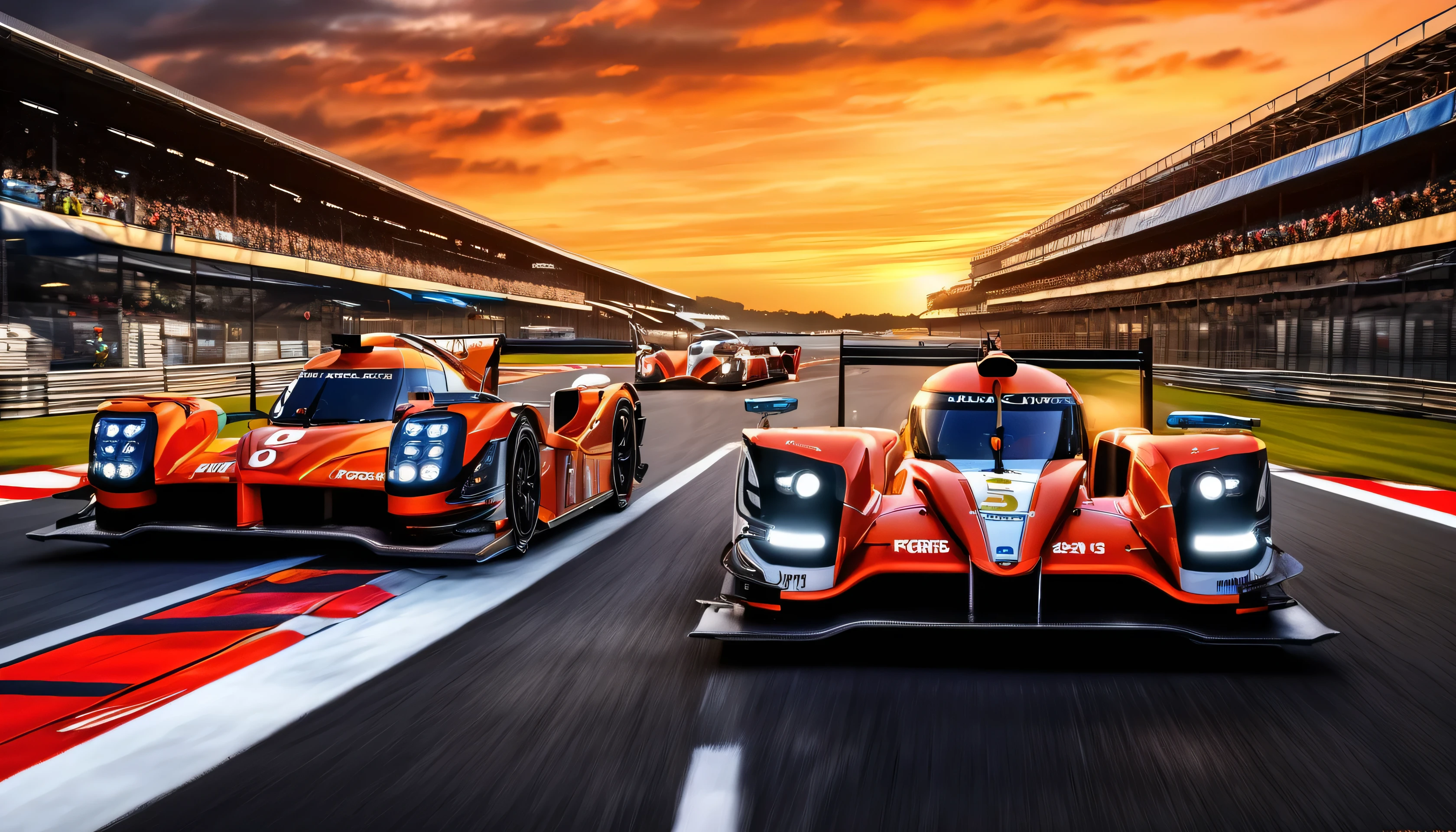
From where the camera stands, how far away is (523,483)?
20.6 ft

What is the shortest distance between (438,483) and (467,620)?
1.05m

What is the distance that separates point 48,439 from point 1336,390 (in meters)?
23.2

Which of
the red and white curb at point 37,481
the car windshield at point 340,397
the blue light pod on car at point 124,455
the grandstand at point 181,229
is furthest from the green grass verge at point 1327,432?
the grandstand at point 181,229

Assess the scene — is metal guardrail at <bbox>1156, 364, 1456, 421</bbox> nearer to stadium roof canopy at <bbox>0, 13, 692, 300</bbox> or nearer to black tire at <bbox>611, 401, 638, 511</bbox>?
black tire at <bbox>611, 401, 638, 511</bbox>

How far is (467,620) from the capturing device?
478cm

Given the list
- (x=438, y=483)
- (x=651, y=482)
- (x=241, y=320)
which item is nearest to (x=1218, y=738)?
(x=438, y=483)

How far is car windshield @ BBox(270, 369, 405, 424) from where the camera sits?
6.47m

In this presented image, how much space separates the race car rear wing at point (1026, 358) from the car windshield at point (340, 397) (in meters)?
2.99

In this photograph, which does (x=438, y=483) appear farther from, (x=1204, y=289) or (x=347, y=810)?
(x=1204, y=289)

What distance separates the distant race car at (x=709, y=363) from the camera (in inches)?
974

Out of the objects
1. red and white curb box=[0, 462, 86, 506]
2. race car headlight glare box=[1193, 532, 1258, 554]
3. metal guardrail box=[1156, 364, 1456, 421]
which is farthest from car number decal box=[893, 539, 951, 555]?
metal guardrail box=[1156, 364, 1456, 421]

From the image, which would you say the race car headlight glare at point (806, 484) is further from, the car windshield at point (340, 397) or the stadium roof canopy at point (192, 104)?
the stadium roof canopy at point (192, 104)

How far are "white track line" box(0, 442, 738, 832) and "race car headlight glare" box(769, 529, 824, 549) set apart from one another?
1.58 m

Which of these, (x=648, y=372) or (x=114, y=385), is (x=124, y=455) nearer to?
(x=114, y=385)
